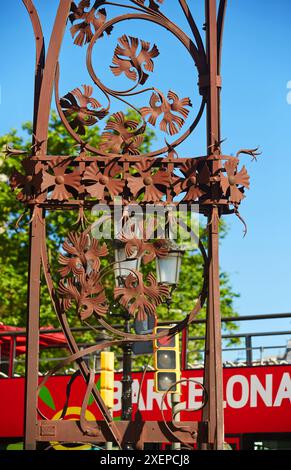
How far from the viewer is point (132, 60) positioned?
5469mm

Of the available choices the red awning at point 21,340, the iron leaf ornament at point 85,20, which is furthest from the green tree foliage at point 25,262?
the iron leaf ornament at point 85,20

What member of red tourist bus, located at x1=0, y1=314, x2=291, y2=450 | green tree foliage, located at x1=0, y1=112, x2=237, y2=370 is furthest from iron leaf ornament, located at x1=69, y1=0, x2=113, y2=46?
green tree foliage, located at x1=0, y1=112, x2=237, y2=370

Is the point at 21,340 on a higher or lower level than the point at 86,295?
lower

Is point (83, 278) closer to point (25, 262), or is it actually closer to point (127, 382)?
point (127, 382)

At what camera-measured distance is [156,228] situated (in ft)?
17.0

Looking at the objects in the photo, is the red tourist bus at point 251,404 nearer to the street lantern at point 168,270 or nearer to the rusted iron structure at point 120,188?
the street lantern at point 168,270

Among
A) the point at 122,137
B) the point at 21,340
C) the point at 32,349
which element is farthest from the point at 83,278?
the point at 21,340

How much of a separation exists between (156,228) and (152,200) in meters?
0.17

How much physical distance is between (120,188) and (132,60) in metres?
0.89

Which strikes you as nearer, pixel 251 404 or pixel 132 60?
pixel 132 60

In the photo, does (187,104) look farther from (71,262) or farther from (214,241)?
(71,262)

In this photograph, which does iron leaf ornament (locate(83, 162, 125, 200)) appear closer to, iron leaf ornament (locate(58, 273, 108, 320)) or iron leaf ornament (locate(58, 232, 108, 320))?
iron leaf ornament (locate(58, 232, 108, 320))

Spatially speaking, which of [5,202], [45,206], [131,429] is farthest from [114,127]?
[5,202]

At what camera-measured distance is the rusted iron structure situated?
495 centimetres
